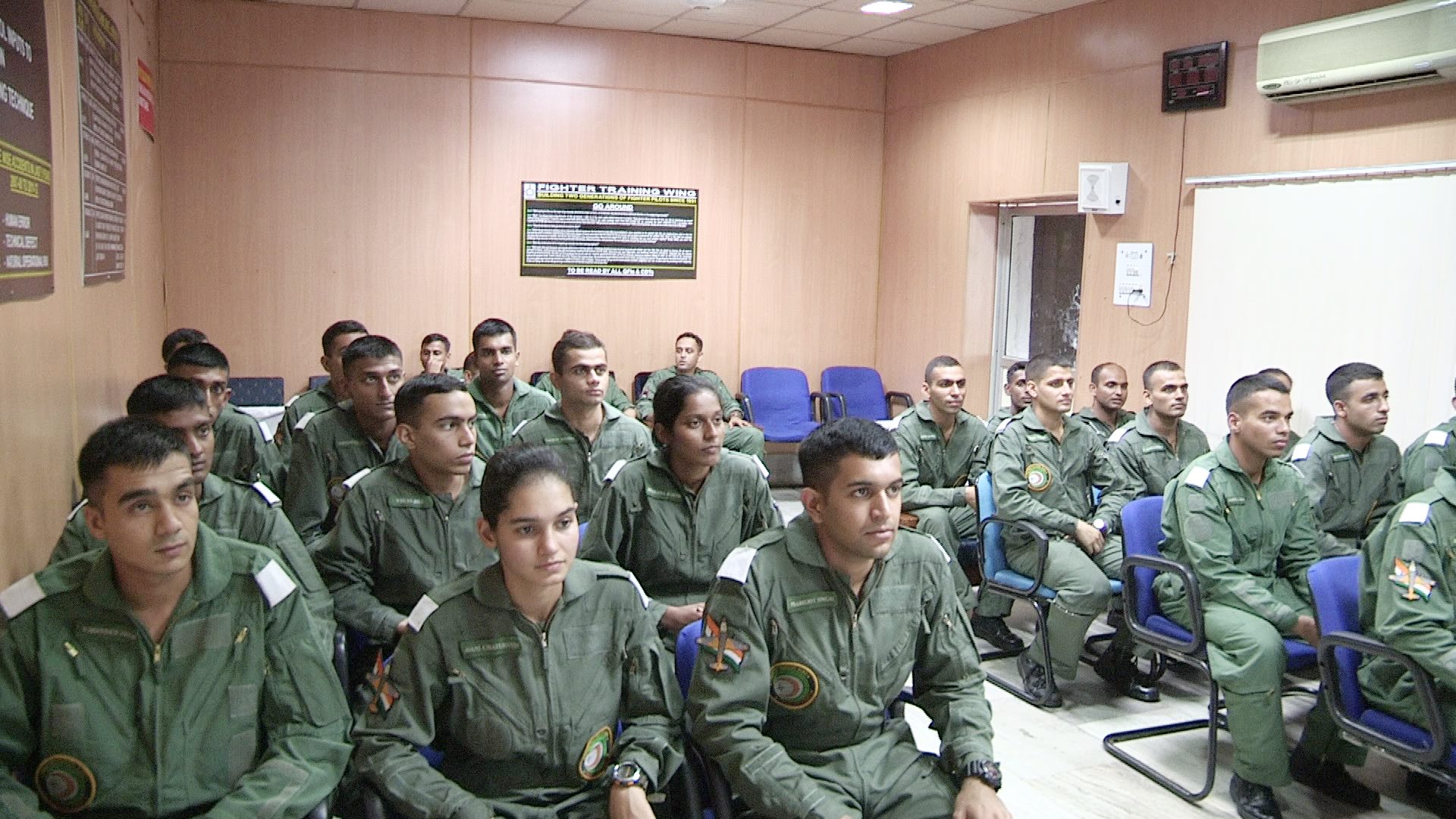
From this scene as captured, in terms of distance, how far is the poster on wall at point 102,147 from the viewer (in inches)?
141

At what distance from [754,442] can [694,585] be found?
384 centimetres

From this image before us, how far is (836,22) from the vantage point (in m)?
7.44

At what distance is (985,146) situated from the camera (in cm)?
763

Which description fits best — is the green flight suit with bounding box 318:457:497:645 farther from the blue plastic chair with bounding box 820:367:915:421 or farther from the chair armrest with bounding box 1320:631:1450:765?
the blue plastic chair with bounding box 820:367:915:421

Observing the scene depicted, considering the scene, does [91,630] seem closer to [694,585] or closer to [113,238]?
[694,585]

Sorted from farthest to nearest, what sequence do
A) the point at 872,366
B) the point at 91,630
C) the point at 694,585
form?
the point at 872,366 → the point at 694,585 → the point at 91,630

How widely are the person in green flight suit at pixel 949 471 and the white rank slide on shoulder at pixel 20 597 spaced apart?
346 centimetres

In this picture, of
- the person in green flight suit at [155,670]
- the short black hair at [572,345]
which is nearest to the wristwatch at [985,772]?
the person in green flight suit at [155,670]

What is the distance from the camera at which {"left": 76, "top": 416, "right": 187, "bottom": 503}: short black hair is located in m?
1.92

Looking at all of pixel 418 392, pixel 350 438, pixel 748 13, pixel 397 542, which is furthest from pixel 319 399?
pixel 748 13

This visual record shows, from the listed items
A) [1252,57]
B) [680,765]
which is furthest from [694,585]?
[1252,57]

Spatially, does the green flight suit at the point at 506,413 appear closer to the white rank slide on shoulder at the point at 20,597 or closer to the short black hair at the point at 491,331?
the short black hair at the point at 491,331

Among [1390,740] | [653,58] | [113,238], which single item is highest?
[653,58]

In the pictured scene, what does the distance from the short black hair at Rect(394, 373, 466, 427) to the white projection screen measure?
4.32m
